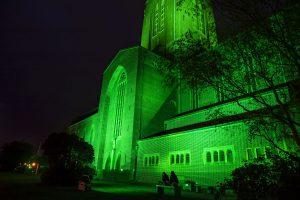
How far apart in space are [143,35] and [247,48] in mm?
42833

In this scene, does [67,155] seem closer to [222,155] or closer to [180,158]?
[180,158]

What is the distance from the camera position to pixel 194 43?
12125mm

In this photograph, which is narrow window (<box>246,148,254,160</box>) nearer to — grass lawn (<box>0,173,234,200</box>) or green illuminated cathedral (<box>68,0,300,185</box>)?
green illuminated cathedral (<box>68,0,300,185</box>)

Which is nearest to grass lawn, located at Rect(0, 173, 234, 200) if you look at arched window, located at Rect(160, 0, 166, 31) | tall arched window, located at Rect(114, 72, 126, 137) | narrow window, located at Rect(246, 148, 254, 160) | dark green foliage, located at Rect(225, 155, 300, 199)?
narrow window, located at Rect(246, 148, 254, 160)

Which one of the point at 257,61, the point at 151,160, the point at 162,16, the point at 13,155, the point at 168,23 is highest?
the point at 162,16

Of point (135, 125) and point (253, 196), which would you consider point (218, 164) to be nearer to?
point (253, 196)

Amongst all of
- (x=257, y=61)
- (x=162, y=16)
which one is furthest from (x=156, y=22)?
(x=257, y=61)

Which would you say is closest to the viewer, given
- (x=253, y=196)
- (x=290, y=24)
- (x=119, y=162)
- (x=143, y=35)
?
(x=253, y=196)

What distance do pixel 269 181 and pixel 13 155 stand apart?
177 feet

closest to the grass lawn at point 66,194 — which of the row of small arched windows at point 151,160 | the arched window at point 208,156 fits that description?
the arched window at point 208,156

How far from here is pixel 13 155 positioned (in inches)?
1885

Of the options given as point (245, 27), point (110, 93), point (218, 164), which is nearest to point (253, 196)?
point (245, 27)

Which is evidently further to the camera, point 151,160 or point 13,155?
point 13,155

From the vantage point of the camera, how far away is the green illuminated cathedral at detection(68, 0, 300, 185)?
58.7 feet
